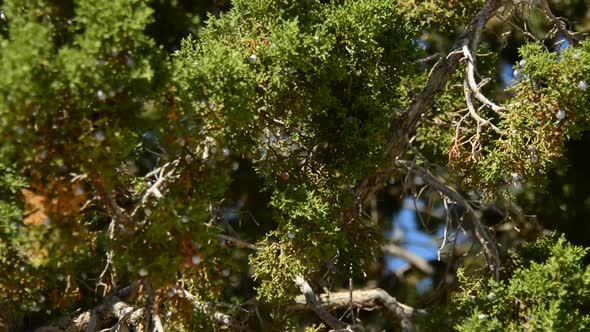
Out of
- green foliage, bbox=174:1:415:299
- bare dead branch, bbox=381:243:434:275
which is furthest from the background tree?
bare dead branch, bbox=381:243:434:275

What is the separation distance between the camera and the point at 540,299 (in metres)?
2.92

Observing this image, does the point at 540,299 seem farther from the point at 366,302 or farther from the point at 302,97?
the point at 366,302

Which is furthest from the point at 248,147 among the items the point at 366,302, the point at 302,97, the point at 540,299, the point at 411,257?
the point at 411,257

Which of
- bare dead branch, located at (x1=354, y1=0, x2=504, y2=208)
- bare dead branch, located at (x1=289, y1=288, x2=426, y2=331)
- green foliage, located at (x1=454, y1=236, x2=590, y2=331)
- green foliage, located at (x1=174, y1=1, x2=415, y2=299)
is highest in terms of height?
bare dead branch, located at (x1=354, y1=0, x2=504, y2=208)

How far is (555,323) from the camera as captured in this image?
2854 mm

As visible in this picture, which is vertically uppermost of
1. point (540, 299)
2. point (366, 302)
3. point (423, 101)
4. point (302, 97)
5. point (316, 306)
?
point (423, 101)

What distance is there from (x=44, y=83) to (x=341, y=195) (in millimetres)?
1236

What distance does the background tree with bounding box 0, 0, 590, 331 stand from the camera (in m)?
2.43

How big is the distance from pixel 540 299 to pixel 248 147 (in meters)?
1.08

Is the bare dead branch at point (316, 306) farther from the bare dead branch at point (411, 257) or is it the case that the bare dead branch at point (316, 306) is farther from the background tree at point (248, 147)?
the bare dead branch at point (411, 257)

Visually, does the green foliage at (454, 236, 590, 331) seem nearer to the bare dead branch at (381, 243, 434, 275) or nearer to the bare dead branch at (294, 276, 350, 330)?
the bare dead branch at (294, 276, 350, 330)

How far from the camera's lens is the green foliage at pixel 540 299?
2.90 m

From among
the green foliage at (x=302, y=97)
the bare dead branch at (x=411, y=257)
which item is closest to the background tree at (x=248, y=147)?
the green foliage at (x=302, y=97)

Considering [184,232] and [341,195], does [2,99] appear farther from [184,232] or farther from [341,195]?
[341,195]
